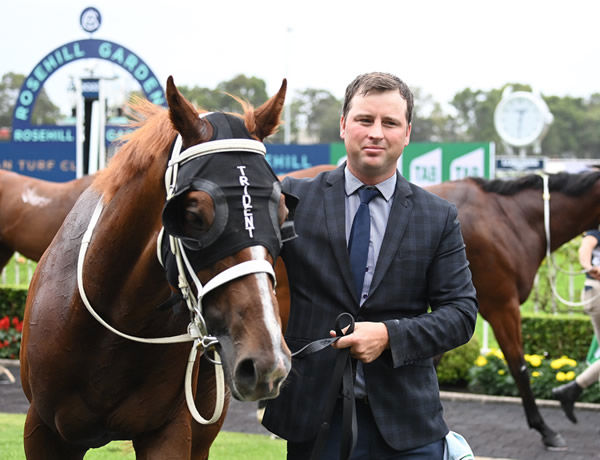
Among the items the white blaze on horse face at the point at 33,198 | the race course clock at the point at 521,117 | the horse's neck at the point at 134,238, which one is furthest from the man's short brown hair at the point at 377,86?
the race course clock at the point at 521,117

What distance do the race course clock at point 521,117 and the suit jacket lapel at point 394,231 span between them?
17.6m

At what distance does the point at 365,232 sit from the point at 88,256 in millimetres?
963

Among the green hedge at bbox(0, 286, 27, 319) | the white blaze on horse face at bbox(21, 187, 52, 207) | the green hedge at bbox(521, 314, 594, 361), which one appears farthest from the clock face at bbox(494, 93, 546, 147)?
the white blaze on horse face at bbox(21, 187, 52, 207)

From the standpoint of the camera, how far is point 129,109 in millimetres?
3033

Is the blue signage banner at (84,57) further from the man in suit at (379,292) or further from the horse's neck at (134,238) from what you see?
the man in suit at (379,292)

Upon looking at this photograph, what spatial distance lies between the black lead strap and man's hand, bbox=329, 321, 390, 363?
0.08 feet

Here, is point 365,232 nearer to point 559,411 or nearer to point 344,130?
point 344,130

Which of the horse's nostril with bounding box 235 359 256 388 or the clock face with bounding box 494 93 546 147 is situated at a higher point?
the clock face with bounding box 494 93 546 147

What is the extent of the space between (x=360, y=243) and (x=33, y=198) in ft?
22.0

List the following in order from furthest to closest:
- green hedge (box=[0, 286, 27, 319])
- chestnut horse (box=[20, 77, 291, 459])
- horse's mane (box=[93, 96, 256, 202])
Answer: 1. green hedge (box=[0, 286, 27, 319])
2. horse's mane (box=[93, 96, 256, 202])
3. chestnut horse (box=[20, 77, 291, 459])

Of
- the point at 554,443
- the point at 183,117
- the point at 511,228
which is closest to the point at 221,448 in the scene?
the point at 554,443

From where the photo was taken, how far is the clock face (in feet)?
65.7

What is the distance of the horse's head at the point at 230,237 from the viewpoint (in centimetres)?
203

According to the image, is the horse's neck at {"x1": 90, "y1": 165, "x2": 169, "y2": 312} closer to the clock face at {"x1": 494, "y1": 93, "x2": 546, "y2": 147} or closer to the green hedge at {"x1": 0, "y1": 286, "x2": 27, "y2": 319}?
the green hedge at {"x1": 0, "y1": 286, "x2": 27, "y2": 319}
